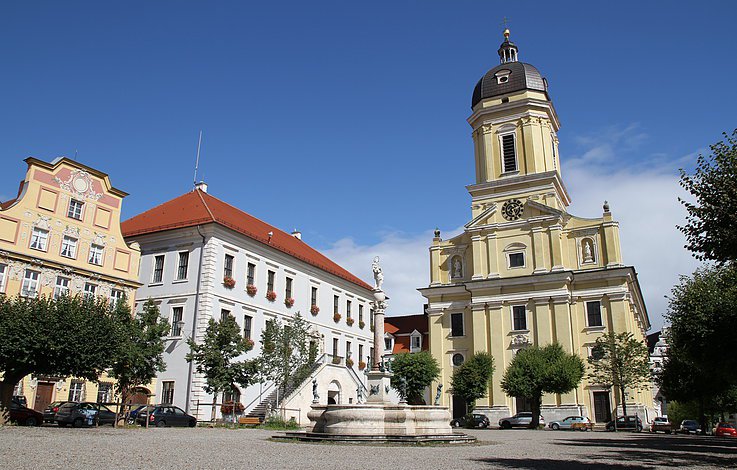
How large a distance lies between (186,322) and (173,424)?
7763 millimetres

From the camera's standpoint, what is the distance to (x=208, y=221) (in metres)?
36.9

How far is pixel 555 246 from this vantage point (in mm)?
48750

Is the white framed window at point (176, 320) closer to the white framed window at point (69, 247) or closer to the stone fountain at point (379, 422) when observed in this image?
the white framed window at point (69, 247)

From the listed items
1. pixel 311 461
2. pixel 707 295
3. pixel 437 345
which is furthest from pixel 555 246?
pixel 311 461

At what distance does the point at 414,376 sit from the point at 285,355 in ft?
48.6

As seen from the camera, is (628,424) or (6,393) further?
(628,424)

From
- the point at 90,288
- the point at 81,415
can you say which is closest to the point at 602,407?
the point at 81,415

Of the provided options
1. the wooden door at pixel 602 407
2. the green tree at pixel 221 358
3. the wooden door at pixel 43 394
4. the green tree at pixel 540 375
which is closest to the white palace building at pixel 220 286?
the green tree at pixel 221 358

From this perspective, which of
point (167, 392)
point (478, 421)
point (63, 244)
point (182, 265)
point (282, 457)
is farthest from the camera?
point (478, 421)

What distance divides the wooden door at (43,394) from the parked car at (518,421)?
29870 mm

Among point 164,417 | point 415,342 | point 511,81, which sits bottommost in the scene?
point 164,417

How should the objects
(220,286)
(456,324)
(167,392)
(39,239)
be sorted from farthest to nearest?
(456,324) → (220,286) → (167,392) → (39,239)

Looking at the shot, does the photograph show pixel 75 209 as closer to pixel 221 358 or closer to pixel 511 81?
pixel 221 358

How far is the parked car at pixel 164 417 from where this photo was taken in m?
28.6
